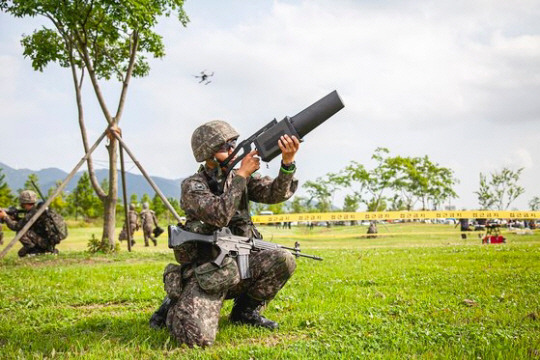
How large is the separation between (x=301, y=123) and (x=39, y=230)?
43.8 feet

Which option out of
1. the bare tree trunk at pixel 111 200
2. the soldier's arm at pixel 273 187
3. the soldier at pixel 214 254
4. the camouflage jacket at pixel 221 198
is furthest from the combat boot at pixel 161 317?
the bare tree trunk at pixel 111 200

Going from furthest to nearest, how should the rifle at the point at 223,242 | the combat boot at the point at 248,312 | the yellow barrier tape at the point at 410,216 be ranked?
the yellow barrier tape at the point at 410,216, the combat boot at the point at 248,312, the rifle at the point at 223,242

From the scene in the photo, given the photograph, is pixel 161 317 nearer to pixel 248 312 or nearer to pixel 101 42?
pixel 248 312

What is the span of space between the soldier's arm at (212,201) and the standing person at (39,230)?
11.8 metres

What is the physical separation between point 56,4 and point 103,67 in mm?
A: 3876

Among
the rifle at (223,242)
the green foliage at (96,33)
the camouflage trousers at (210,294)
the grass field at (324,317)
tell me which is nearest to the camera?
the grass field at (324,317)

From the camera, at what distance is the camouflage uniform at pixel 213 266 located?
4422 mm

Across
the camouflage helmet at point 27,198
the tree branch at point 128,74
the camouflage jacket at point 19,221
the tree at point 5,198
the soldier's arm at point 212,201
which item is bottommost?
the camouflage jacket at point 19,221

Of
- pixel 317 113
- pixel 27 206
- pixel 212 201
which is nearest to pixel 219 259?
pixel 212 201

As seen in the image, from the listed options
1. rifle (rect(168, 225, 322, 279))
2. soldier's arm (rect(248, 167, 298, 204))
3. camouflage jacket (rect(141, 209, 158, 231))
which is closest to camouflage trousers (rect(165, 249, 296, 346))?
rifle (rect(168, 225, 322, 279))

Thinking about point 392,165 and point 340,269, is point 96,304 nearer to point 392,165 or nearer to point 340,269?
point 340,269

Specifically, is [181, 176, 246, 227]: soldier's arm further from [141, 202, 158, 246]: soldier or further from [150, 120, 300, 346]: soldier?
[141, 202, 158, 246]: soldier

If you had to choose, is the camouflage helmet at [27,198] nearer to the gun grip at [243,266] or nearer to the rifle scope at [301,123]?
the gun grip at [243,266]

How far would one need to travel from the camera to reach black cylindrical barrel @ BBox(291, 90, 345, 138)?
4609 millimetres
